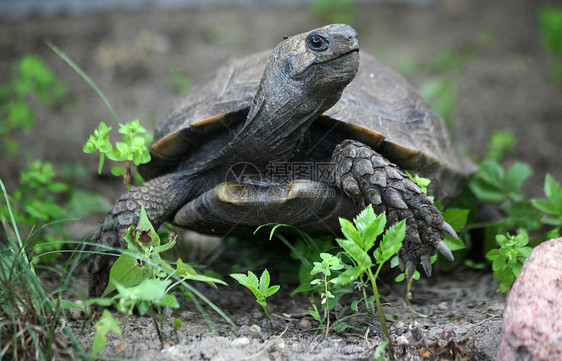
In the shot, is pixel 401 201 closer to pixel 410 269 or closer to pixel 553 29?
pixel 410 269

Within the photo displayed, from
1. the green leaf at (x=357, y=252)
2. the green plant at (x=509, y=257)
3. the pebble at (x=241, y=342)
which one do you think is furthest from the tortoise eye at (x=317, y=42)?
the pebble at (x=241, y=342)

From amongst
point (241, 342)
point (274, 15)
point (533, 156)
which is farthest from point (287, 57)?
point (274, 15)

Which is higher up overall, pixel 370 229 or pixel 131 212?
pixel 370 229

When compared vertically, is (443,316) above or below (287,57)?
below

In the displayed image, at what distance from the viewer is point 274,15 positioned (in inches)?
320

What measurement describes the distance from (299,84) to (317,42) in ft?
0.68

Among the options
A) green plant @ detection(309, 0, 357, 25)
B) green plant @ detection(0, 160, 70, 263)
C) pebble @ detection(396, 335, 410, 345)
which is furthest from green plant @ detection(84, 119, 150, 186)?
green plant @ detection(309, 0, 357, 25)

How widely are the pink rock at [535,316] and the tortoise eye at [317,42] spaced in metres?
1.25

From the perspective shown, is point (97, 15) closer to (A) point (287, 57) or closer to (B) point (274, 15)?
(B) point (274, 15)

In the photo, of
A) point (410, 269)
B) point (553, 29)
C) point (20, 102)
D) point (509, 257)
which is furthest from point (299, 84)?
point (553, 29)

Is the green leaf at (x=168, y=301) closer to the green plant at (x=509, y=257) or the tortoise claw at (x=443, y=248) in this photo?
the tortoise claw at (x=443, y=248)

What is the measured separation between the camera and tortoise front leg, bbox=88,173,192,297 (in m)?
2.63

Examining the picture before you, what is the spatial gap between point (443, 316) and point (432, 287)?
57 cm

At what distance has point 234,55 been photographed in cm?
714
